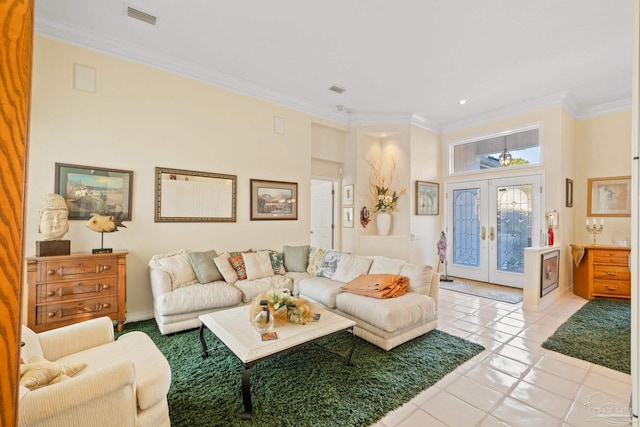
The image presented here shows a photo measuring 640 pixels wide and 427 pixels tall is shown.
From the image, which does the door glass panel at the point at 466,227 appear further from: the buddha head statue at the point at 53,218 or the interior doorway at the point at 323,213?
the buddha head statue at the point at 53,218

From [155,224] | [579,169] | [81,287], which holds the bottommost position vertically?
[81,287]

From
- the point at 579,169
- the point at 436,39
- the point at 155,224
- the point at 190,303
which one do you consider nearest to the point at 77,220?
the point at 155,224

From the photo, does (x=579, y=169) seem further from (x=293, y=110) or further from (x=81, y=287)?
(x=81, y=287)

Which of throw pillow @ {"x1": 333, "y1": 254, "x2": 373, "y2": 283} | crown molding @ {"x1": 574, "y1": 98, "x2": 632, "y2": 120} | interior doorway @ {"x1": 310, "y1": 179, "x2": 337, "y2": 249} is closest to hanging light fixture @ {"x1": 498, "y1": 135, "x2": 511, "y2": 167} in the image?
crown molding @ {"x1": 574, "y1": 98, "x2": 632, "y2": 120}

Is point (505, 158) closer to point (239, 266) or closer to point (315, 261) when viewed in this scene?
point (315, 261)

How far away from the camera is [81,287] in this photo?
9.61 ft

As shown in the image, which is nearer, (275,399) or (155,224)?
(275,399)

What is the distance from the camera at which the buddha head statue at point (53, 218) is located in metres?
2.82

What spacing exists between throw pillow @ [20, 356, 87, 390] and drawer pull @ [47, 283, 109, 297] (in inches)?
67.8

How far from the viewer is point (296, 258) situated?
175 inches

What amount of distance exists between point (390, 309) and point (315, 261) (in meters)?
1.78

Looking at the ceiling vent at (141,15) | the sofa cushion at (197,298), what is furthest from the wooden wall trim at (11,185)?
the ceiling vent at (141,15)

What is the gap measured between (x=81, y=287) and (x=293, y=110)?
12.6ft

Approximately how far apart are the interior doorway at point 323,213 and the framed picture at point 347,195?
20cm
